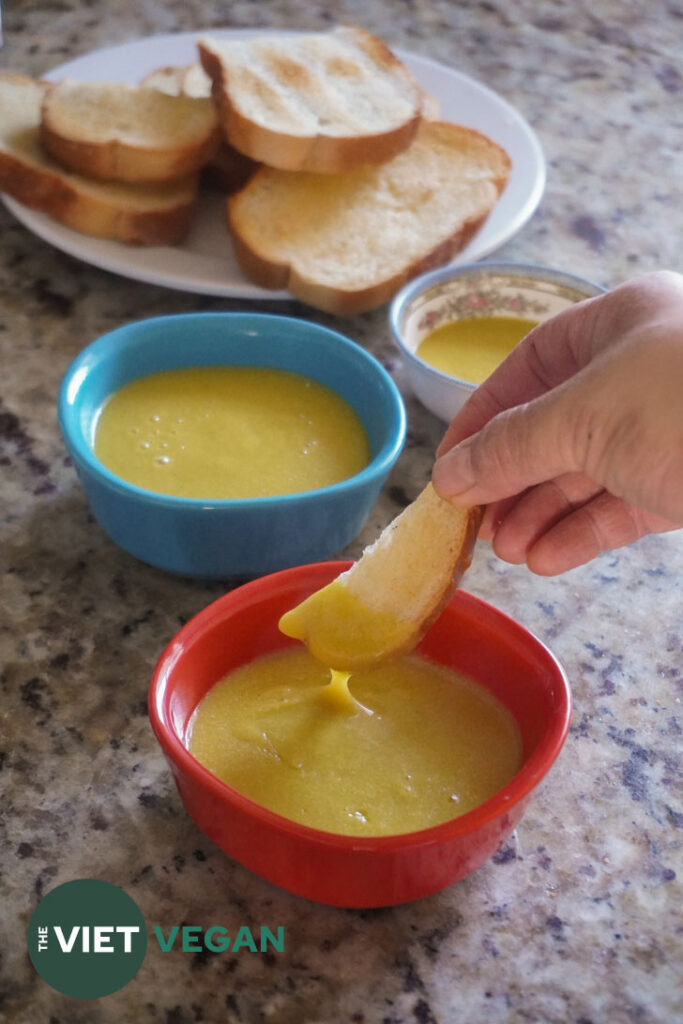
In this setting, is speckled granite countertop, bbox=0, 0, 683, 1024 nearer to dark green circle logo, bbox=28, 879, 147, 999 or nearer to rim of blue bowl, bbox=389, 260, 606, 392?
dark green circle logo, bbox=28, 879, 147, 999

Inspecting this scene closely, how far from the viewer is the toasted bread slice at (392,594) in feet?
3.58

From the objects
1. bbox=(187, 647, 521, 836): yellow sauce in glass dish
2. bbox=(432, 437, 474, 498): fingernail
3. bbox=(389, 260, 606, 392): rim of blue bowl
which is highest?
bbox=(432, 437, 474, 498): fingernail

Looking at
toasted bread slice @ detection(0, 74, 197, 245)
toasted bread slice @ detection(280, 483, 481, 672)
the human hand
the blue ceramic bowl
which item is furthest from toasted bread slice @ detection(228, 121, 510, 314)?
toasted bread slice @ detection(280, 483, 481, 672)

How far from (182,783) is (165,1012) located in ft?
0.61

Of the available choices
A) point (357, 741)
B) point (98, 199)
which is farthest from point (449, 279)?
point (357, 741)

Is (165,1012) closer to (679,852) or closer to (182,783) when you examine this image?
(182,783)

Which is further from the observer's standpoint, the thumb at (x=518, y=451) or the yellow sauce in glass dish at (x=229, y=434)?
the yellow sauce in glass dish at (x=229, y=434)

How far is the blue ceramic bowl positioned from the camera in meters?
1.25

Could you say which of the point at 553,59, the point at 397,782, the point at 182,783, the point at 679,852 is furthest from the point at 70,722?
the point at 553,59

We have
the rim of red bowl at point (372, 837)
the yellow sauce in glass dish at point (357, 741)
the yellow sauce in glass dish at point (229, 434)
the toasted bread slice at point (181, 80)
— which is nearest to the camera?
the rim of red bowl at point (372, 837)

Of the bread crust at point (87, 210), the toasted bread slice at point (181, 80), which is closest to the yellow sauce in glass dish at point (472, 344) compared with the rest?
the bread crust at point (87, 210)

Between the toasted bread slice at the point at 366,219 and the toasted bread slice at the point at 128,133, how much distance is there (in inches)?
4.6

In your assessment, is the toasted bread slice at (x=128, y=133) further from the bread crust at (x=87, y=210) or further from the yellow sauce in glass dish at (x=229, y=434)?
the yellow sauce in glass dish at (x=229, y=434)

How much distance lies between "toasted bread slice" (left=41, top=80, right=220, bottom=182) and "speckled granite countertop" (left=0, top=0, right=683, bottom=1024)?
7.0 inches
